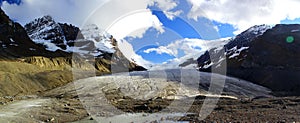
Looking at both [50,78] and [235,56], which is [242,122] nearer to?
[50,78]

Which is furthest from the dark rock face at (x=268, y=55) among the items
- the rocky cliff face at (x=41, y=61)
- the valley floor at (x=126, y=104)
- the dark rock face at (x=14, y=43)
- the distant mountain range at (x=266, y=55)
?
the dark rock face at (x=14, y=43)

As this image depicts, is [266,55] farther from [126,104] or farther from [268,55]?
[126,104]

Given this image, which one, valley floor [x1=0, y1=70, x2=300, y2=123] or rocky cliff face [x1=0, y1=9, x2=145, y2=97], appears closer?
valley floor [x1=0, y1=70, x2=300, y2=123]

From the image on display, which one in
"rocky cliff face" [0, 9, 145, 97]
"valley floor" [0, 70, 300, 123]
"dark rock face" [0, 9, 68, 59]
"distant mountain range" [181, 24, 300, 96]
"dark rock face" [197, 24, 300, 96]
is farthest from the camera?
"dark rock face" [0, 9, 68, 59]

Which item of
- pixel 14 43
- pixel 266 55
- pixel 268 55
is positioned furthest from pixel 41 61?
pixel 268 55

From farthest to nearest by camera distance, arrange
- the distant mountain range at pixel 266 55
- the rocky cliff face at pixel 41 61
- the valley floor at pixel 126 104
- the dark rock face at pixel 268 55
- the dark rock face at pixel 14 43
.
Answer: the dark rock face at pixel 14 43 → the distant mountain range at pixel 266 55 → the dark rock face at pixel 268 55 → the rocky cliff face at pixel 41 61 → the valley floor at pixel 126 104

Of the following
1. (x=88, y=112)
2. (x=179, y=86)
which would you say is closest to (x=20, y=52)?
(x=179, y=86)

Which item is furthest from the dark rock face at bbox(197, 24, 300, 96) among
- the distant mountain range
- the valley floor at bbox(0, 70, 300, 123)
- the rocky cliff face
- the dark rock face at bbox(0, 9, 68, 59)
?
the dark rock face at bbox(0, 9, 68, 59)

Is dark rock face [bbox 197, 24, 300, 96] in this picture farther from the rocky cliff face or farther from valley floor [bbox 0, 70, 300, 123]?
the rocky cliff face

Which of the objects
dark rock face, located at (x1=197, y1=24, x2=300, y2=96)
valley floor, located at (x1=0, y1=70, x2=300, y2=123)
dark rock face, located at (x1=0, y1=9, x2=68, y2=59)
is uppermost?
dark rock face, located at (x1=0, y1=9, x2=68, y2=59)

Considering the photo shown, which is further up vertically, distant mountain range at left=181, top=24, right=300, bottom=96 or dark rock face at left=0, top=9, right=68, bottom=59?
dark rock face at left=0, top=9, right=68, bottom=59

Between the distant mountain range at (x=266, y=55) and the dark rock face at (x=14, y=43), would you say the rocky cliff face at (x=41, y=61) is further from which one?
the distant mountain range at (x=266, y=55)

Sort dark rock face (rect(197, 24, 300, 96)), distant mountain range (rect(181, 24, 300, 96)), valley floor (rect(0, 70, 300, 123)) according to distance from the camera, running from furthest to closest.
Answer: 1. distant mountain range (rect(181, 24, 300, 96))
2. dark rock face (rect(197, 24, 300, 96))
3. valley floor (rect(0, 70, 300, 123))

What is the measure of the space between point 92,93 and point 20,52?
87908 millimetres
